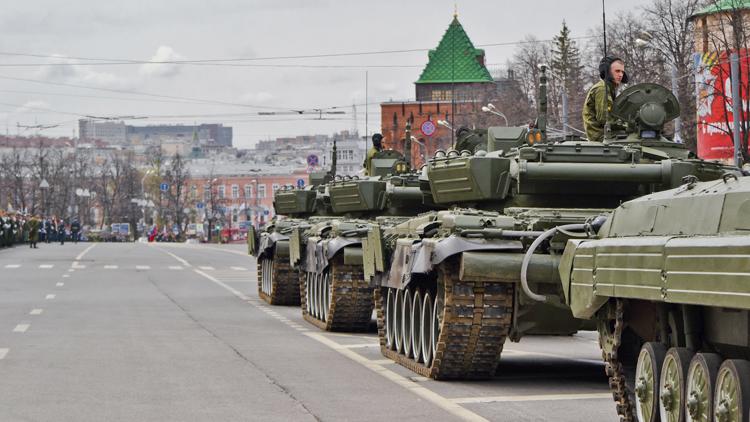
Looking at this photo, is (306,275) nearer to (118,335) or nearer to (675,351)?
(118,335)

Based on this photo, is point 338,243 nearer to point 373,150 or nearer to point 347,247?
point 347,247

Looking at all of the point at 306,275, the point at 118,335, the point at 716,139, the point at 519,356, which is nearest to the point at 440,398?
the point at 519,356

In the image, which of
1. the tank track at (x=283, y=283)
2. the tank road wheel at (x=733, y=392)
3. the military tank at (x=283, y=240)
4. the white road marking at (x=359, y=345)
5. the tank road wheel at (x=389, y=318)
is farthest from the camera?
the tank track at (x=283, y=283)

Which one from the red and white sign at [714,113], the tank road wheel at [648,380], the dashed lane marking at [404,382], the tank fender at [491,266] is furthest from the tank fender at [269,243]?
the red and white sign at [714,113]

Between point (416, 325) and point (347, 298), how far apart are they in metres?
5.11

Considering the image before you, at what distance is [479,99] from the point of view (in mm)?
98250

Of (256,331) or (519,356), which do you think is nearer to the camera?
(519,356)

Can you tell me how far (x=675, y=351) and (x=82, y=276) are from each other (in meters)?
31.7

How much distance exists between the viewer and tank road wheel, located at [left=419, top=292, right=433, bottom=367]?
14.7 m

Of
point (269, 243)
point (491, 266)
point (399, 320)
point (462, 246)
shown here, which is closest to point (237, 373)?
point (399, 320)

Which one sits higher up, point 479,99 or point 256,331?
point 479,99

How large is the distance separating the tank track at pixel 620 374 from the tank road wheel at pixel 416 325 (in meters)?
4.90

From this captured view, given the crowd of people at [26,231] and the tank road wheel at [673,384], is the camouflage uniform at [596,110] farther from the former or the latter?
the crowd of people at [26,231]

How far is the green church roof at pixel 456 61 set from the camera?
111938 millimetres
